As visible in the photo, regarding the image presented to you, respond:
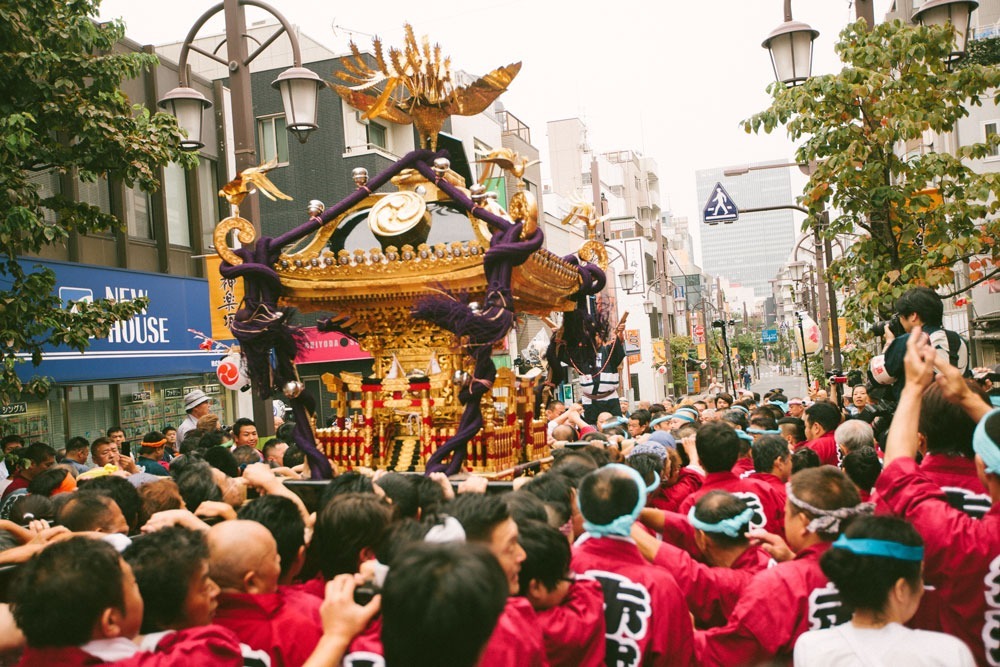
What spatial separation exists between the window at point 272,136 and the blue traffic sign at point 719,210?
11698 mm

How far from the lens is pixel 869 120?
7402mm

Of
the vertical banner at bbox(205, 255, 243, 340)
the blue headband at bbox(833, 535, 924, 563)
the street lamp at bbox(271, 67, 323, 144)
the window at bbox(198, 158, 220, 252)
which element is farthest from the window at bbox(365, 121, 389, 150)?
the blue headband at bbox(833, 535, 924, 563)

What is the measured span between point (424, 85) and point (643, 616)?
4409 millimetres

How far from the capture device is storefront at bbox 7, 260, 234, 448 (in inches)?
479

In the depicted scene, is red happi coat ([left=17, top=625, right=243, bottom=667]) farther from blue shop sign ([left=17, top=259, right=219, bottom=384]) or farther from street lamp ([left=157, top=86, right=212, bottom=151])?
blue shop sign ([left=17, top=259, right=219, bottom=384])

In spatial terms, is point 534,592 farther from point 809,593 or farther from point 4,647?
point 4,647

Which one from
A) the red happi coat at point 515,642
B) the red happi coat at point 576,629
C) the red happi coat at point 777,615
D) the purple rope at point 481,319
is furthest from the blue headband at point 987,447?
the purple rope at point 481,319

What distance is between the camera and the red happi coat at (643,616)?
10.2 feet

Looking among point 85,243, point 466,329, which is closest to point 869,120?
point 466,329

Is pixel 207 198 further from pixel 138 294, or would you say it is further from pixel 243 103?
pixel 243 103

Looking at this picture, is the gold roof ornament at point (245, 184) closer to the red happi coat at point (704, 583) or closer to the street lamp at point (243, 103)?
the street lamp at point (243, 103)

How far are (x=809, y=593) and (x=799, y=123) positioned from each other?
5.37 metres

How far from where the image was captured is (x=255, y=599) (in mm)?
2916

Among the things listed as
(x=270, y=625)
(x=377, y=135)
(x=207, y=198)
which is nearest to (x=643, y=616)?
(x=270, y=625)
